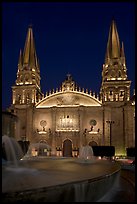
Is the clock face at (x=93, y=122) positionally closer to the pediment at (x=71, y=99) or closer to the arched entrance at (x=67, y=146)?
the pediment at (x=71, y=99)

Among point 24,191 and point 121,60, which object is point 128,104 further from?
point 24,191

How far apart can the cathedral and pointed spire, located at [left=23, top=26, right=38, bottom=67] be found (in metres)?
5.62

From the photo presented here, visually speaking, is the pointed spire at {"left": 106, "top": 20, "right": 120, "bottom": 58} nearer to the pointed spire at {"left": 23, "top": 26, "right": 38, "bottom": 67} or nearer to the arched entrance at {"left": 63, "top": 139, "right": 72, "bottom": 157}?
the pointed spire at {"left": 23, "top": 26, "right": 38, "bottom": 67}

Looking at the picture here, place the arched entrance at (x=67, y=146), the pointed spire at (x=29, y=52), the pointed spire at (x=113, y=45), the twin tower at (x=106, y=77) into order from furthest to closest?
1. the pointed spire at (x=29, y=52)
2. the pointed spire at (x=113, y=45)
3. the twin tower at (x=106, y=77)
4. the arched entrance at (x=67, y=146)

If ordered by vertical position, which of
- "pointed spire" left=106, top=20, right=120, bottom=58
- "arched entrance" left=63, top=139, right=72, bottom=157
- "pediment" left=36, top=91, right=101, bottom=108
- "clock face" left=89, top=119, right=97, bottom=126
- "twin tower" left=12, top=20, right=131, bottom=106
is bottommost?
"arched entrance" left=63, top=139, right=72, bottom=157

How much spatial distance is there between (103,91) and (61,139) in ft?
42.4

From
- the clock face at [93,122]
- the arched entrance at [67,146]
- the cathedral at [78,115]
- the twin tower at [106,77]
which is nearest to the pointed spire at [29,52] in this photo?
the twin tower at [106,77]

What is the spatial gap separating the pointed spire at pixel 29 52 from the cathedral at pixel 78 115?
18.4ft

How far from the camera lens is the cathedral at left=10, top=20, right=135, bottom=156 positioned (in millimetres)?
48625

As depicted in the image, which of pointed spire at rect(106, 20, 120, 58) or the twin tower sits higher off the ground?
pointed spire at rect(106, 20, 120, 58)

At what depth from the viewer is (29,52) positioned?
192 feet

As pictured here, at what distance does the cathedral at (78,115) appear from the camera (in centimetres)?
4862

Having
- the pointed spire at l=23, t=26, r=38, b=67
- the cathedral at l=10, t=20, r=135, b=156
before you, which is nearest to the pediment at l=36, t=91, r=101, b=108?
the cathedral at l=10, t=20, r=135, b=156

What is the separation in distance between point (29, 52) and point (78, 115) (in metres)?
19.4
